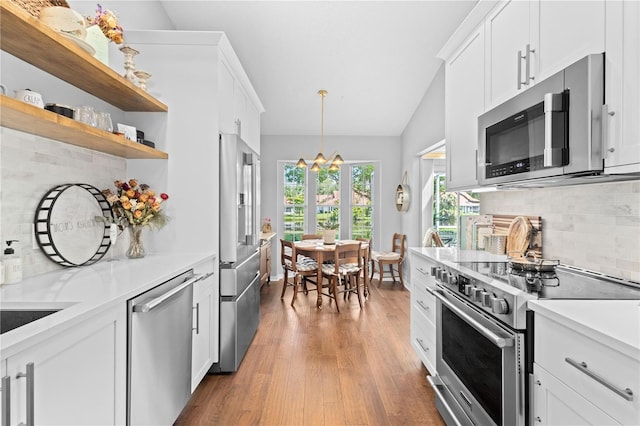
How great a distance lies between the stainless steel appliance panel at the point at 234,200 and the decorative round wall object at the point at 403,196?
123 inches

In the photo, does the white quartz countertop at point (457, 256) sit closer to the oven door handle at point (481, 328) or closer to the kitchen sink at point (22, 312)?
the oven door handle at point (481, 328)

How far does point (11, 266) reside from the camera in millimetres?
1501

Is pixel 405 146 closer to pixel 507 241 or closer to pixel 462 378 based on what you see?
pixel 507 241

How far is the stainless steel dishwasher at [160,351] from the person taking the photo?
4.66 feet

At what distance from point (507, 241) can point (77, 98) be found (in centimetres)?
292

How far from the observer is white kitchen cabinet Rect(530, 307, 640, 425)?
87 centimetres

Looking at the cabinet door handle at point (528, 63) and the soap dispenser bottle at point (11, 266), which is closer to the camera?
the soap dispenser bottle at point (11, 266)

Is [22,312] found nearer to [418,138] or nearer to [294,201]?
[418,138]

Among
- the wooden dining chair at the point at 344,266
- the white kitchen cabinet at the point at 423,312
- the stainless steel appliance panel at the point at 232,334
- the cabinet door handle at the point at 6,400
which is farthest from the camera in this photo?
the wooden dining chair at the point at 344,266

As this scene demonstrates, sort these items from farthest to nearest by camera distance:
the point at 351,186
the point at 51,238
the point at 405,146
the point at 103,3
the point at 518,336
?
the point at 351,186, the point at 405,146, the point at 103,3, the point at 51,238, the point at 518,336

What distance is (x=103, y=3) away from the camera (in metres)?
2.29

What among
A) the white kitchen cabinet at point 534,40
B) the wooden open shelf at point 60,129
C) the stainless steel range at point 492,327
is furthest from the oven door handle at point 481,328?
the wooden open shelf at point 60,129

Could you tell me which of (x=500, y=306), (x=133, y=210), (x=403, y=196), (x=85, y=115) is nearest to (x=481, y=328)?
(x=500, y=306)

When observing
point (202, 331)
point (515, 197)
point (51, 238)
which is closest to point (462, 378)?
point (515, 197)
